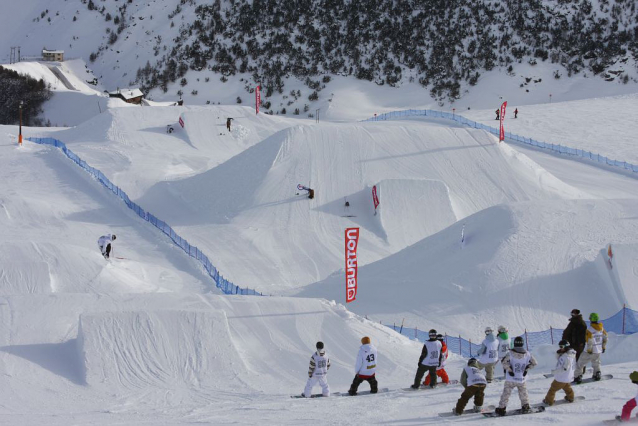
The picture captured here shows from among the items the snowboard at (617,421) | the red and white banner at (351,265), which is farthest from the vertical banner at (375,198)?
the snowboard at (617,421)

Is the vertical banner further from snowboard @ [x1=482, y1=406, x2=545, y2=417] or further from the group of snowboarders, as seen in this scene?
snowboard @ [x1=482, y1=406, x2=545, y2=417]

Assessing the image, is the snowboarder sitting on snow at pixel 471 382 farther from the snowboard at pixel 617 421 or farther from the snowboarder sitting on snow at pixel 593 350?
the snowboarder sitting on snow at pixel 593 350

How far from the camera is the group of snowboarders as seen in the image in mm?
11594

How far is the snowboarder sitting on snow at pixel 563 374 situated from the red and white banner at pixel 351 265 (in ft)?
41.1

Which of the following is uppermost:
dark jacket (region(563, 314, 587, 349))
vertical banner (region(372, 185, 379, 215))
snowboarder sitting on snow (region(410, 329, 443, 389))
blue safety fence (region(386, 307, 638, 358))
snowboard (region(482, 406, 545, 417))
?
vertical banner (region(372, 185, 379, 215))

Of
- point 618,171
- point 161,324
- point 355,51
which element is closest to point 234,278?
point 161,324

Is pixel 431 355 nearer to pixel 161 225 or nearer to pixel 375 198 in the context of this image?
pixel 161 225

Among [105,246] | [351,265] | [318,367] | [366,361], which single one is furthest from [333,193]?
[366,361]

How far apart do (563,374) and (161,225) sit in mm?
24337

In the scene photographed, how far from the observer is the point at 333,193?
36.8 metres

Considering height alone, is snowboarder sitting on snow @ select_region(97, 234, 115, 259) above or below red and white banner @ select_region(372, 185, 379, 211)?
below

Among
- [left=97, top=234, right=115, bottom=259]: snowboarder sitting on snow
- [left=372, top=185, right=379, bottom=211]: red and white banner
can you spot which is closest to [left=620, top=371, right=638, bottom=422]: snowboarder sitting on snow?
[left=97, top=234, right=115, bottom=259]: snowboarder sitting on snow

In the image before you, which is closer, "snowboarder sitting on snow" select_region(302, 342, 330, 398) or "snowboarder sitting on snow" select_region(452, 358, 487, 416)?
"snowboarder sitting on snow" select_region(452, 358, 487, 416)

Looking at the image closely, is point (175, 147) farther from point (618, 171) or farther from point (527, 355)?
point (527, 355)
